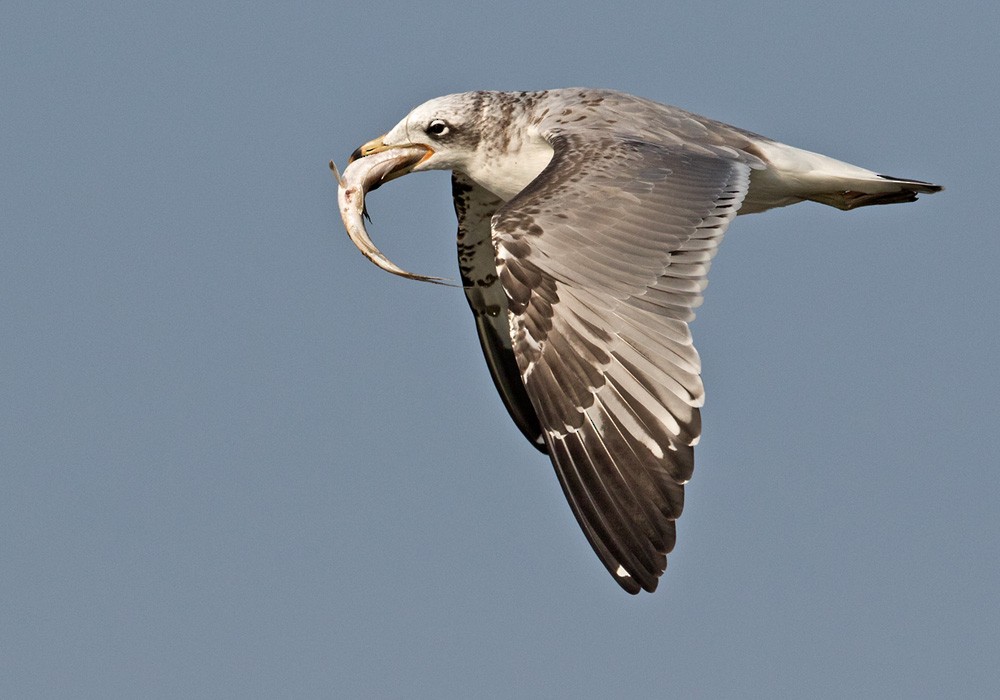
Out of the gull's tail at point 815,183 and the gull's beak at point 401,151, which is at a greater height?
the gull's beak at point 401,151

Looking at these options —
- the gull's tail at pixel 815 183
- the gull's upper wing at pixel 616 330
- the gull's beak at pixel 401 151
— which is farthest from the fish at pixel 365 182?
the gull's tail at pixel 815 183

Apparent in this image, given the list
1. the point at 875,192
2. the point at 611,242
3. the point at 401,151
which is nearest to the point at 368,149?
the point at 401,151

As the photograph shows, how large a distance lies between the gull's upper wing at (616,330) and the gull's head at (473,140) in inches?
63.8

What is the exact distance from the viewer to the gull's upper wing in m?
9.46

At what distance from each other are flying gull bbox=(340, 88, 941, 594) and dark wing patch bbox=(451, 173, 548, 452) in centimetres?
52

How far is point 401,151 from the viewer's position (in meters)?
12.8

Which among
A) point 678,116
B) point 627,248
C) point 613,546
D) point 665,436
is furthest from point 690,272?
point 678,116

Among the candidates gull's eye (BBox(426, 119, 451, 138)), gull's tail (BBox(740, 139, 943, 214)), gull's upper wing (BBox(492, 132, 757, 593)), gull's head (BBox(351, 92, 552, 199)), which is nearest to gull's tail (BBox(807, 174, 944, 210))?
gull's tail (BBox(740, 139, 943, 214))

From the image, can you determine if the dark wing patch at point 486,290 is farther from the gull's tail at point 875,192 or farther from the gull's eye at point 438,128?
the gull's tail at point 875,192

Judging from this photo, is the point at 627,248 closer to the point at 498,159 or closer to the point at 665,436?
the point at 665,436

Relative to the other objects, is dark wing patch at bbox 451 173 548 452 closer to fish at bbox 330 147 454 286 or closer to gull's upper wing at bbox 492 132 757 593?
fish at bbox 330 147 454 286

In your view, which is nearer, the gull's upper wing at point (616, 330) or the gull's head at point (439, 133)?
the gull's upper wing at point (616, 330)

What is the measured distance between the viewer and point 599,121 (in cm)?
1195

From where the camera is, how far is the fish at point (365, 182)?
37.9ft
